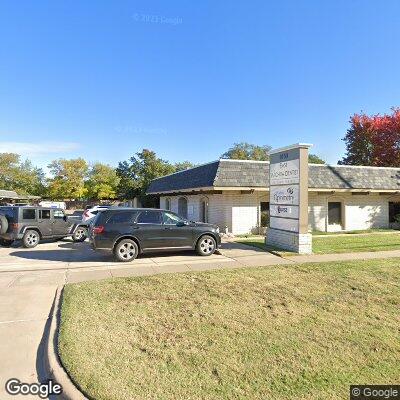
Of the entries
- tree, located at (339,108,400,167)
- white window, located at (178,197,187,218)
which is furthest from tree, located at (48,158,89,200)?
tree, located at (339,108,400,167)

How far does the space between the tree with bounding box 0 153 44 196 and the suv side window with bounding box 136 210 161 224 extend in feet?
192

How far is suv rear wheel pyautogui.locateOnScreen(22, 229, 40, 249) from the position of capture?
543 inches

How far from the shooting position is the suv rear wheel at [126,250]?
422 inches

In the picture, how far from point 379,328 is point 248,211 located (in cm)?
1304

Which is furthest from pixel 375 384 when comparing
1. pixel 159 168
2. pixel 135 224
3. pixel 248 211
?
pixel 159 168

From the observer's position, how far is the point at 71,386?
368cm

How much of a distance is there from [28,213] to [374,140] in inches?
1285

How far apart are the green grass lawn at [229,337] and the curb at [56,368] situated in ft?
0.31

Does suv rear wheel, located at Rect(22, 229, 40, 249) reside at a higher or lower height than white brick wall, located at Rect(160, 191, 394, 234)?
lower

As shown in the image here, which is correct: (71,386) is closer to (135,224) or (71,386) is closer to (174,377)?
(174,377)

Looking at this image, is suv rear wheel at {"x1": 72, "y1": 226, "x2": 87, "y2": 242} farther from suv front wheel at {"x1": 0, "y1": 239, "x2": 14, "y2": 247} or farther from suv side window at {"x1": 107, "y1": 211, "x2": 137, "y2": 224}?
suv side window at {"x1": 107, "y1": 211, "x2": 137, "y2": 224}

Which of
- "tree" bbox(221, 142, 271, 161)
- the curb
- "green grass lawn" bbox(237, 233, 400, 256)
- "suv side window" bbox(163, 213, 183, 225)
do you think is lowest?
the curb

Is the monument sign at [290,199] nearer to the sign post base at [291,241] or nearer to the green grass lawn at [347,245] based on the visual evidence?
the sign post base at [291,241]

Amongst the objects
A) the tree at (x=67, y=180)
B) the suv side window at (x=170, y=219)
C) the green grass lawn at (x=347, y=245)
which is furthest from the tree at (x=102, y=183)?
the suv side window at (x=170, y=219)
